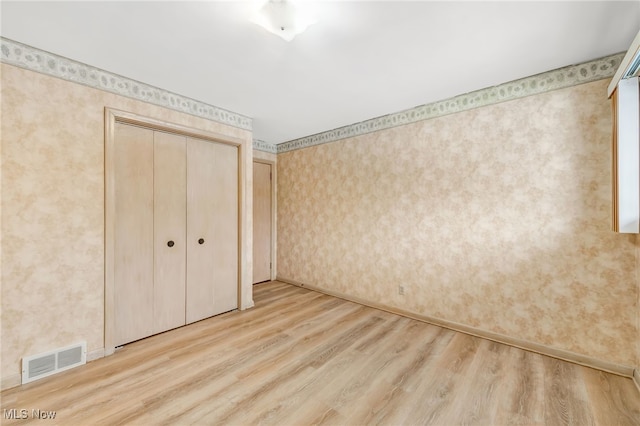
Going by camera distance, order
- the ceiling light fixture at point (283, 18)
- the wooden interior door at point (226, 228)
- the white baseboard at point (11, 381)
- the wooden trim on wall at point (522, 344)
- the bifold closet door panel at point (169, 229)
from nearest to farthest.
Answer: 1. the ceiling light fixture at point (283, 18)
2. the white baseboard at point (11, 381)
3. the wooden trim on wall at point (522, 344)
4. the bifold closet door panel at point (169, 229)
5. the wooden interior door at point (226, 228)

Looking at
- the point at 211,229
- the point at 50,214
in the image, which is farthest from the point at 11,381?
the point at 211,229

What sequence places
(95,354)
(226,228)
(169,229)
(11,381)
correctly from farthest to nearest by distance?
1. (226,228)
2. (169,229)
3. (95,354)
4. (11,381)

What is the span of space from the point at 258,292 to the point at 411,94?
3388mm

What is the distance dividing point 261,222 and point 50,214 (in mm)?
2765

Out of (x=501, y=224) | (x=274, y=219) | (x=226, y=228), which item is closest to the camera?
(x=501, y=224)

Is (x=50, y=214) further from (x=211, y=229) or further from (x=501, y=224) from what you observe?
(x=501, y=224)

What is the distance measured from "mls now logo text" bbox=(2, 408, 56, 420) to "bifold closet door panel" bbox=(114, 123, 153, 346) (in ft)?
2.46

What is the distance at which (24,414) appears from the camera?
158 cm

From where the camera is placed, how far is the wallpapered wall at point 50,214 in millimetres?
→ 1819

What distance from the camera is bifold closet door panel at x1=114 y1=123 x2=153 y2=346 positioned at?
7.75 feet

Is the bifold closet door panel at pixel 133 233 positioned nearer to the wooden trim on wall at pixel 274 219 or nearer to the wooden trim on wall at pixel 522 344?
the wooden trim on wall at pixel 274 219

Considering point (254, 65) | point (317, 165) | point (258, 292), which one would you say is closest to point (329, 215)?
point (317, 165)

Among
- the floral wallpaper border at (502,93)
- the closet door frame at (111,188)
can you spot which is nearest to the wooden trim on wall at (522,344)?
the floral wallpaper border at (502,93)

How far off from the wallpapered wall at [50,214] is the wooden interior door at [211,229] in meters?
0.80
